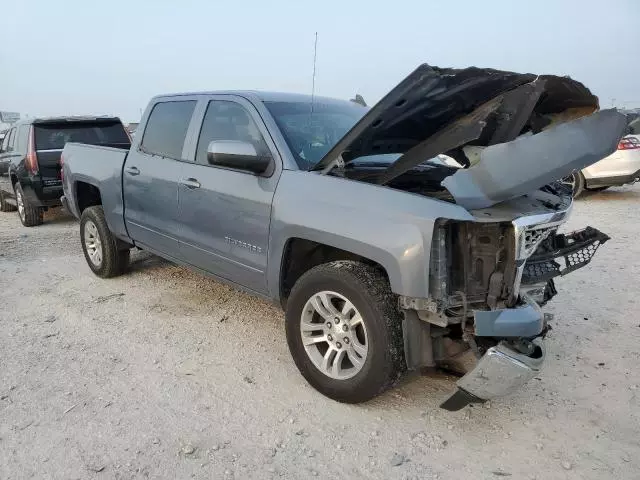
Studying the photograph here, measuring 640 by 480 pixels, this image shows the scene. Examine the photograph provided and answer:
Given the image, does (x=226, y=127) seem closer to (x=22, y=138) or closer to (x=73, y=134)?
(x=73, y=134)

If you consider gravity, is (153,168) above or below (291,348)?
above

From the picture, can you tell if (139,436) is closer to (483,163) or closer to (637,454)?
(483,163)

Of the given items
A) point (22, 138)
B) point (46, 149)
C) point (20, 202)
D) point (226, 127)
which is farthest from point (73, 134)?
point (226, 127)

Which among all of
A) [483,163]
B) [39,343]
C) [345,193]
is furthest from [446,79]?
[39,343]

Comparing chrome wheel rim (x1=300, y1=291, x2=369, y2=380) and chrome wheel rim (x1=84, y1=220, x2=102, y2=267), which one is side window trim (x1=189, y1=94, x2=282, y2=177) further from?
chrome wheel rim (x1=84, y1=220, x2=102, y2=267)

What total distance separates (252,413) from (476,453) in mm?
1282

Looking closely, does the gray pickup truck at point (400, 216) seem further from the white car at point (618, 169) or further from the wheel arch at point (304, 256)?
the white car at point (618, 169)

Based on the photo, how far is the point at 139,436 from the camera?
9.52 feet

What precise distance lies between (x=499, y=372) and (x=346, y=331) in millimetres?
925

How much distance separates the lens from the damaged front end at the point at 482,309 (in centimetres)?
264

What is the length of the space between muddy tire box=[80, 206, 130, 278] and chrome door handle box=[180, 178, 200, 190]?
67.7 inches

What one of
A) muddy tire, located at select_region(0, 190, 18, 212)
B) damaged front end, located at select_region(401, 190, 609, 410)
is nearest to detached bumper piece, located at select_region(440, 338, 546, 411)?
damaged front end, located at select_region(401, 190, 609, 410)

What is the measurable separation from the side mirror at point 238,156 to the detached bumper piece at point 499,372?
184 centimetres

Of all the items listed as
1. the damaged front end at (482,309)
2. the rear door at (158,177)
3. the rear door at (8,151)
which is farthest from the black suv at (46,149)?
the damaged front end at (482,309)
